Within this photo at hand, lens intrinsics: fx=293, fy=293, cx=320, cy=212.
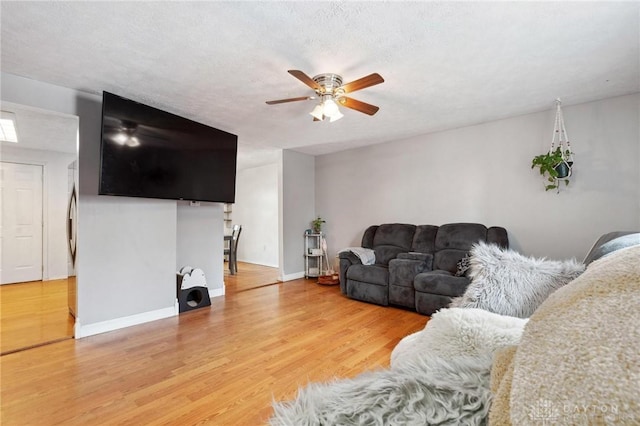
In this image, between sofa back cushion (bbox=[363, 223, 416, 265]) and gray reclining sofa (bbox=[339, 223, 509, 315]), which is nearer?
gray reclining sofa (bbox=[339, 223, 509, 315])

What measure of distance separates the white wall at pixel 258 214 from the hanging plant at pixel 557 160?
4.81 metres

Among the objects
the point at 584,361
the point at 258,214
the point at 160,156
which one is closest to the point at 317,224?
the point at 258,214

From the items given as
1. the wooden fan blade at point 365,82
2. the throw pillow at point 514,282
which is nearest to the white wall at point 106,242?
the wooden fan blade at point 365,82

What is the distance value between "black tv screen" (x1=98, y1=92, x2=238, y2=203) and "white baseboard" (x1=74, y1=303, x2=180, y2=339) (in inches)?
51.1

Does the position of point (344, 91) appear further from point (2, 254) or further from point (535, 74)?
point (2, 254)

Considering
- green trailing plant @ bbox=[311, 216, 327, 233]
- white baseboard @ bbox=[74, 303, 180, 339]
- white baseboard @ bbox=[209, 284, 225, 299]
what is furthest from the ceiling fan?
green trailing plant @ bbox=[311, 216, 327, 233]

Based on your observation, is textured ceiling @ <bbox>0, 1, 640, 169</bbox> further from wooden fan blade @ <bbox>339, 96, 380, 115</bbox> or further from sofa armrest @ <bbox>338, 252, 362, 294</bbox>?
sofa armrest @ <bbox>338, 252, 362, 294</bbox>

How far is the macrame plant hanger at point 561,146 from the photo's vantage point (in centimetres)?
313

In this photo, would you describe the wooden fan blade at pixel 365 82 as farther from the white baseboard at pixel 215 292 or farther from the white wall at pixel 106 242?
the white baseboard at pixel 215 292

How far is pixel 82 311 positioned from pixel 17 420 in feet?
4.13

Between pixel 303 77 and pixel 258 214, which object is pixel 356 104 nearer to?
pixel 303 77

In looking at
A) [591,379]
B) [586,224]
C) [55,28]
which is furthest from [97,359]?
[586,224]

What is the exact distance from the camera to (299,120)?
3635mm

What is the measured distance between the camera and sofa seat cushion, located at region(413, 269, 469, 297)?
10.1 feet
